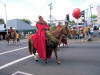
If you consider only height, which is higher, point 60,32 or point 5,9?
point 5,9

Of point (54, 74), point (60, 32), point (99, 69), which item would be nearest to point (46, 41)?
point (60, 32)

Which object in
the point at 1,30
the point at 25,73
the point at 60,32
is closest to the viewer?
the point at 25,73

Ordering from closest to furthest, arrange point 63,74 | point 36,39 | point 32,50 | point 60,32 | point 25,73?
point 63,74 → point 25,73 → point 60,32 → point 36,39 → point 32,50

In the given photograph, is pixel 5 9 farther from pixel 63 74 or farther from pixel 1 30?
pixel 63 74

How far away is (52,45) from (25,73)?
178cm

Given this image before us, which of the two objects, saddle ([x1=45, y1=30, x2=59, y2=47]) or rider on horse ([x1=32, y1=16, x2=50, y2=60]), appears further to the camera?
rider on horse ([x1=32, y1=16, x2=50, y2=60])

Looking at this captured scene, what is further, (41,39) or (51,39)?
(41,39)

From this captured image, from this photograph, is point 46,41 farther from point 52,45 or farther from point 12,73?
point 12,73

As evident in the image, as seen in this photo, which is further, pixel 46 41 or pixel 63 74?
pixel 46 41

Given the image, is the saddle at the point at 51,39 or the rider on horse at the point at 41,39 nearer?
the saddle at the point at 51,39

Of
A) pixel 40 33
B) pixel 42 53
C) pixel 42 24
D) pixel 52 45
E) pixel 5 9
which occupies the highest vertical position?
pixel 5 9

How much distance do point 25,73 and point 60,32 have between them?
243 centimetres

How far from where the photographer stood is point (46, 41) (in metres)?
6.05

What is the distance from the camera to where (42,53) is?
20.0ft
